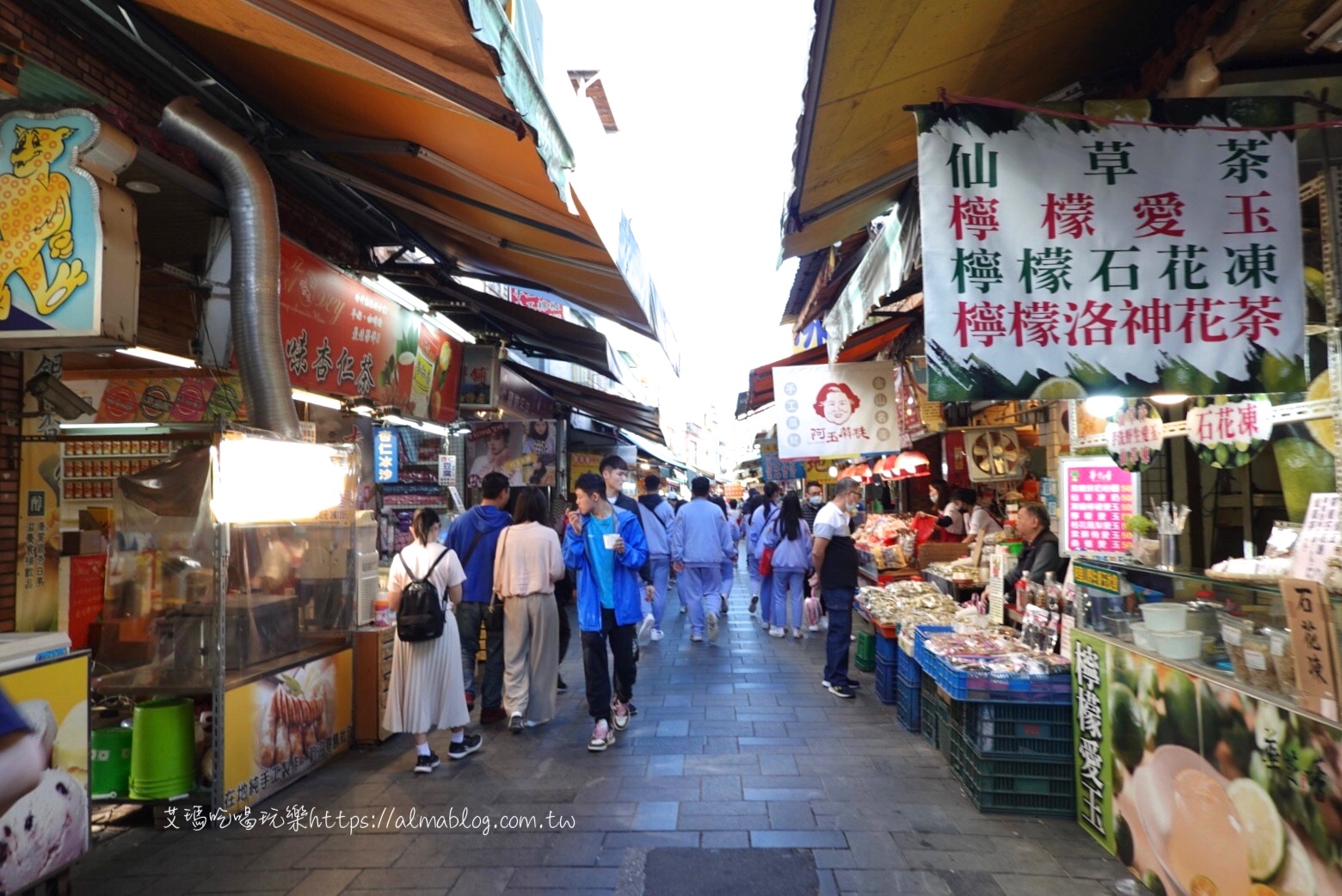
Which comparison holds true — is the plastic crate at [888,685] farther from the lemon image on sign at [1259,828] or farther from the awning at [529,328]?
the awning at [529,328]

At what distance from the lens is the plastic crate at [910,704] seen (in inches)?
253

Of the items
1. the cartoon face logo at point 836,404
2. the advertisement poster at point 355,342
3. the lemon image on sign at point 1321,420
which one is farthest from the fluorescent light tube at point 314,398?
the lemon image on sign at point 1321,420

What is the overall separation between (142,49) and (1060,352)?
5562mm

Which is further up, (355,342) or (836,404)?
(355,342)

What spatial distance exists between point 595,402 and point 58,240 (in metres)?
12.6

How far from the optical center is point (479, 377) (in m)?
10.4

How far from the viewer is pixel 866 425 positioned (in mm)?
9086

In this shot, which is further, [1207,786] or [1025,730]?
[1025,730]

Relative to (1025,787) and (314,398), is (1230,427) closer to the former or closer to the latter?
(1025,787)

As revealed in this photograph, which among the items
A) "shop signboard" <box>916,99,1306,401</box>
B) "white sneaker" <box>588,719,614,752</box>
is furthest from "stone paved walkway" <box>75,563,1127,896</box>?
"shop signboard" <box>916,99,1306,401</box>

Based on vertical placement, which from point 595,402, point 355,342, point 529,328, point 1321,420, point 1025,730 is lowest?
point 1025,730

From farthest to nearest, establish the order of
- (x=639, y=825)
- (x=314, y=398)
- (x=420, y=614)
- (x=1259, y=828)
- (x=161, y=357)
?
(x=314, y=398)
(x=161, y=357)
(x=420, y=614)
(x=639, y=825)
(x=1259, y=828)

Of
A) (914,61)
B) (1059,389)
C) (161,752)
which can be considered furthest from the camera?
(161,752)

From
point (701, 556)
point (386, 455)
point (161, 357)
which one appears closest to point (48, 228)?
point (161, 357)
